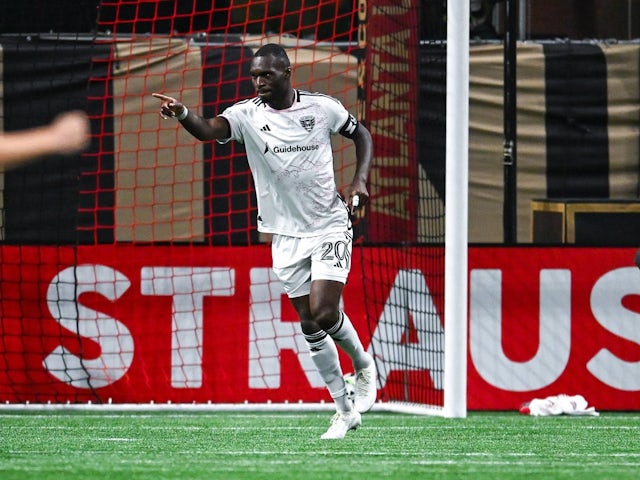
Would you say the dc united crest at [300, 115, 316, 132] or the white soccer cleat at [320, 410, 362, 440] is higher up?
the dc united crest at [300, 115, 316, 132]

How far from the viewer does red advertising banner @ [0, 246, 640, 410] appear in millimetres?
10414

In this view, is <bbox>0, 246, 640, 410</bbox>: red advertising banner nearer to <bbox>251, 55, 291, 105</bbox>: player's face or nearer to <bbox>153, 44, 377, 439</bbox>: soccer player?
<bbox>153, 44, 377, 439</bbox>: soccer player

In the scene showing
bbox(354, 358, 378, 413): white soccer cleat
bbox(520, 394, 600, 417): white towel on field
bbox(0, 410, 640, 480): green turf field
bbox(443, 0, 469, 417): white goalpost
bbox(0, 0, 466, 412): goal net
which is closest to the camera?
bbox(0, 410, 640, 480): green turf field

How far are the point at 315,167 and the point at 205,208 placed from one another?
4.31 meters

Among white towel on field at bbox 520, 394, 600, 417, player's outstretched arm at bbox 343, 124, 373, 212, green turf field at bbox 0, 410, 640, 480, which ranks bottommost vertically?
white towel on field at bbox 520, 394, 600, 417

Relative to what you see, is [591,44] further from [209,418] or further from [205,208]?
[209,418]

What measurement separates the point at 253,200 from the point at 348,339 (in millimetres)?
4186

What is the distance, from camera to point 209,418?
993 centimetres

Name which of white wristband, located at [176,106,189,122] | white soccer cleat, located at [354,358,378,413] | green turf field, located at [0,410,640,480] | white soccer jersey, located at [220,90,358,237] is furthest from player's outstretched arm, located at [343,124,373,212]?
green turf field, located at [0,410,640,480]

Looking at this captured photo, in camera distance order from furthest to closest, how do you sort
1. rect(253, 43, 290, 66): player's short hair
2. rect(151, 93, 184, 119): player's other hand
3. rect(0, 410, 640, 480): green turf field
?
rect(253, 43, 290, 66): player's short hair, rect(151, 93, 184, 119): player's other hand, rect(0, 410, 640, 480): green turf field

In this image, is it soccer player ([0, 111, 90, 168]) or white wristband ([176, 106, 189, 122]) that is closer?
soccer player ([0, 111, 90, 168])

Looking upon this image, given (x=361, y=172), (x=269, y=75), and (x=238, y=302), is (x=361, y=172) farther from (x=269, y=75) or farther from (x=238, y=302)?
(x=238, y=302)

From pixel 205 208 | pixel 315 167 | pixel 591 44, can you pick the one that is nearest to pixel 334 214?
pixel 315 167

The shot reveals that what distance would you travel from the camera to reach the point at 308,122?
320 inches
